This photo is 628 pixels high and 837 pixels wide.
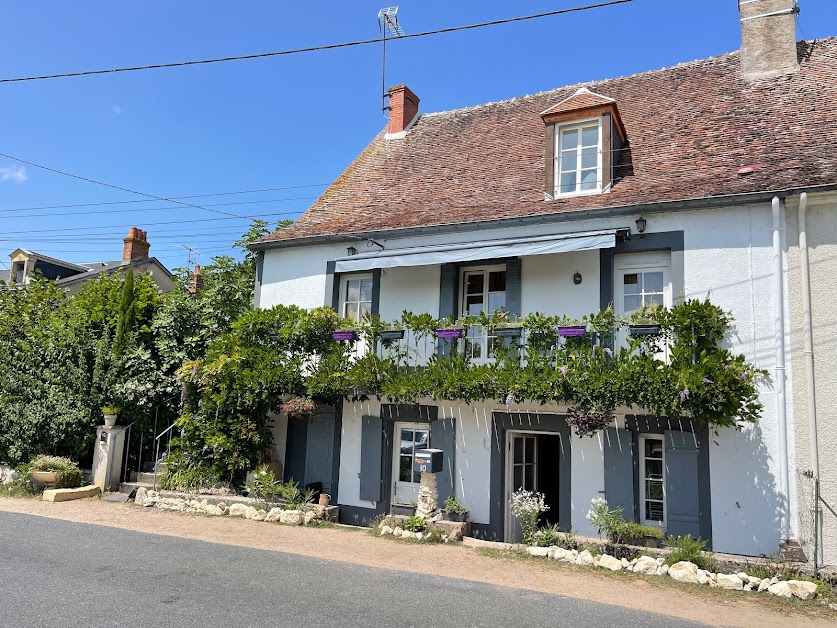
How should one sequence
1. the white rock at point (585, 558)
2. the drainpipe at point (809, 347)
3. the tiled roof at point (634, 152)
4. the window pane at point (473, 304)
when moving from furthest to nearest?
the window pane at point (473, 304)
the tiled roof at point (634, 152)
the drainpipe at point (809, 347)
the white rock at point (585, 558)

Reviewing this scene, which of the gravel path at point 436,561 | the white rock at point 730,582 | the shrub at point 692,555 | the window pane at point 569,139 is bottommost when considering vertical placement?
the gravel path at point 436,561

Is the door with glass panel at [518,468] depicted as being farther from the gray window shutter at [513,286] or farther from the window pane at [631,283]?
the window pane at [631,283]

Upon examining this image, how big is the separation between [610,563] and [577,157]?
690cm

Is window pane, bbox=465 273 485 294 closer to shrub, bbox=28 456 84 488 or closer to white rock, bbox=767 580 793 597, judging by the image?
white rock, bbox=767 580 793 597

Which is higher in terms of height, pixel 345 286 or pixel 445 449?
pixel 345 286

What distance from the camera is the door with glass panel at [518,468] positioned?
1070 cm

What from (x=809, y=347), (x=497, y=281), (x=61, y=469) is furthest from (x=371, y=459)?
(x=809, y=347)

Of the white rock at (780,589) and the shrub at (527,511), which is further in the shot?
the shrub at (527,511)

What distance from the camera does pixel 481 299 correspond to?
37.8 feet

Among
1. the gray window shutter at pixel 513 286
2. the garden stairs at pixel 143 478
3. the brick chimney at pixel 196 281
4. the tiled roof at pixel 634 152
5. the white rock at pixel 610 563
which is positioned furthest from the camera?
the brick chimney at pixel 196 281

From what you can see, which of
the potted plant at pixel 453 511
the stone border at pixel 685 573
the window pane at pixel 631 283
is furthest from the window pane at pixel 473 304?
the stone border at pixel 685 573

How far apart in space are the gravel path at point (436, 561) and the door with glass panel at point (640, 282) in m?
4.21

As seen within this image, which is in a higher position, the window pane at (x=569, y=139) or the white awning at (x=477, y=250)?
the window pane at (x=569, y=139)

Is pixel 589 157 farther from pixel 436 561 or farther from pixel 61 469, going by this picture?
pixel 61 469
